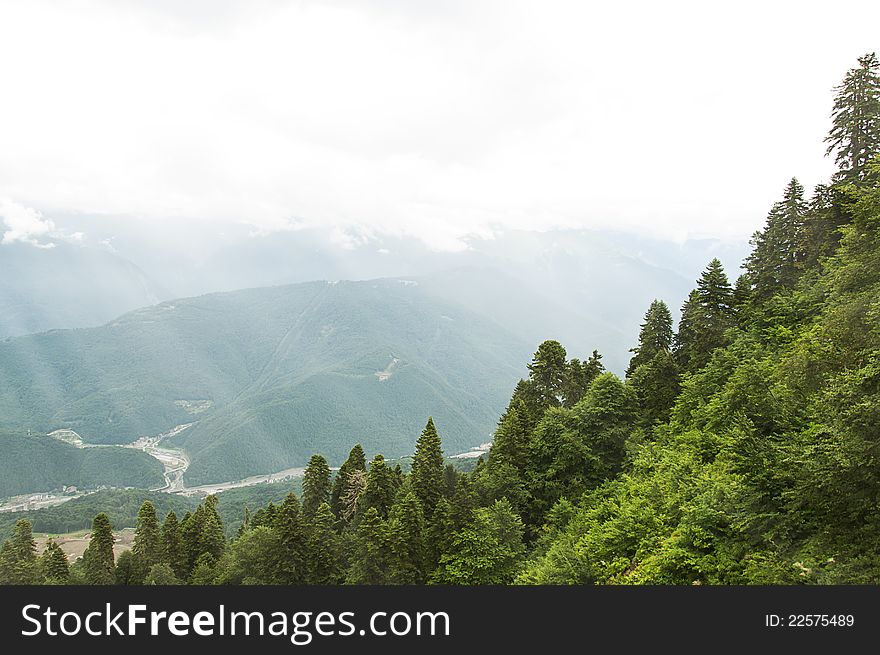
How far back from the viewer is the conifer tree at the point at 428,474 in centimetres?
3341

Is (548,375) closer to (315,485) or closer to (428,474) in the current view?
(428,474)

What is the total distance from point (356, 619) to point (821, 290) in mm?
31454

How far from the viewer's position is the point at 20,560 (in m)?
48.1

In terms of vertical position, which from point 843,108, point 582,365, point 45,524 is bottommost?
point 45,524

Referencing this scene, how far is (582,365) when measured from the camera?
46188mm

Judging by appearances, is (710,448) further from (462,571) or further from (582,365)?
(582,365)

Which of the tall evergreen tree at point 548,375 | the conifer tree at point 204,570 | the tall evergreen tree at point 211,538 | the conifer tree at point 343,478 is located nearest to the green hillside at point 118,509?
the tall evergreen tree at point 211,538

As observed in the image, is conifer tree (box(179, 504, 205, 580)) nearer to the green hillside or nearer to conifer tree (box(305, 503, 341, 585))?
conifer tree (box(305, 503, 341, 585))

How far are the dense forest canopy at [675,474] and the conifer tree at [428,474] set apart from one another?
0.11 meters

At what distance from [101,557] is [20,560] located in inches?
300

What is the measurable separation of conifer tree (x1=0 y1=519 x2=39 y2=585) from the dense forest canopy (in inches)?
7.9

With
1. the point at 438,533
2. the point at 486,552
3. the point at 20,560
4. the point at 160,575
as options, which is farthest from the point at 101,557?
the point at 486,552

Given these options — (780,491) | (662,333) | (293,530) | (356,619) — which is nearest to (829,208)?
(662,333)

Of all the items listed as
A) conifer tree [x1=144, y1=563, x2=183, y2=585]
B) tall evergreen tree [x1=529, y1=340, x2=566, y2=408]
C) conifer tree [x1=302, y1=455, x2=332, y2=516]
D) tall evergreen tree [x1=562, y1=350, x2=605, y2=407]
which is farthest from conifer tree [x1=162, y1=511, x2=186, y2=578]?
tall evergreen tree [x1=562, y1=350, x2=605, y2=407]
